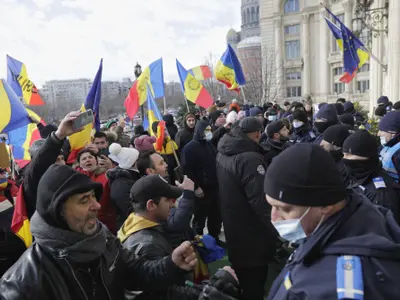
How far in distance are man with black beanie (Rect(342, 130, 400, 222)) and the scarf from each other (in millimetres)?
2097

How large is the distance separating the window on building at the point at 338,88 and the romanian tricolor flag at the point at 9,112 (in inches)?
1592

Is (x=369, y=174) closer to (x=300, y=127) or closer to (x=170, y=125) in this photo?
(x=300, y=127)

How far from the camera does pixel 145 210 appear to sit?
9.03ft

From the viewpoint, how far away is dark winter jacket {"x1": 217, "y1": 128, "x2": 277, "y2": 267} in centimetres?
346

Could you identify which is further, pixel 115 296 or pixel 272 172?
pixel 115 296

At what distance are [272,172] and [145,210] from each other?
1420mm

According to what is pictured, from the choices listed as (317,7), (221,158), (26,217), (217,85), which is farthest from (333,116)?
(317,7)

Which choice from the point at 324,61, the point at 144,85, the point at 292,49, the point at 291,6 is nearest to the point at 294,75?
the point at 292,49

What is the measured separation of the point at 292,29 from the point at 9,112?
4641 cm

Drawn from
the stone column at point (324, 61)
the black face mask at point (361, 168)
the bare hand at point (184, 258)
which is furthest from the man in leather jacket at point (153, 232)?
the stone column at point (324, 61)

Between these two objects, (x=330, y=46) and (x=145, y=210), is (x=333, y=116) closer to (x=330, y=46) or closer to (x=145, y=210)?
(x=145, y=210)

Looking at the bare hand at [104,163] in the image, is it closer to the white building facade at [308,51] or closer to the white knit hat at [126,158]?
the white knit hat at [126,158]

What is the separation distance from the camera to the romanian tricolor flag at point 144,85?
7840mm

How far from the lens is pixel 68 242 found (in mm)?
1967
